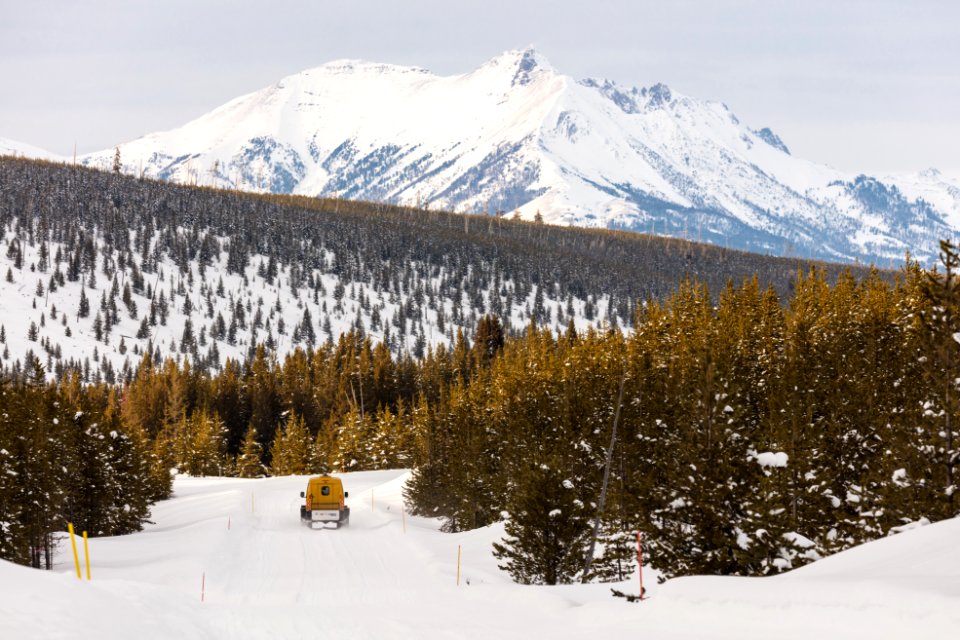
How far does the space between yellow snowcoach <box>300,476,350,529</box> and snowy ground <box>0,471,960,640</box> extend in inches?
268

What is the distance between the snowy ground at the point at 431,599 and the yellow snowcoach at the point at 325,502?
680 centimetres

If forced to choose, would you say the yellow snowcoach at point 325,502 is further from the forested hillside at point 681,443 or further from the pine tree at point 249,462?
the pine tree at point 249,462

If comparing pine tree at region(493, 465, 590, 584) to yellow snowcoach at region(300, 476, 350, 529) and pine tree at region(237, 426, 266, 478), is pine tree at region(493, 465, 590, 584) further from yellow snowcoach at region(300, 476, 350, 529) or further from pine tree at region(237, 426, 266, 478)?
pine tree at region(237, 426, 266, 478)

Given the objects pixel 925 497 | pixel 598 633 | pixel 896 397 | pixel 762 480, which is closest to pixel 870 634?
pixel 598 633

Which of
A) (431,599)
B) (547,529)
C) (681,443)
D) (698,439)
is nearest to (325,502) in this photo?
(547,529)

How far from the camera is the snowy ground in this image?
1248 cm

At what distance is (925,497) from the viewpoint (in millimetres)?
24656

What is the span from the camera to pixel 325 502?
43.2m

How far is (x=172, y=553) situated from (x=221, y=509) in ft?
58.8

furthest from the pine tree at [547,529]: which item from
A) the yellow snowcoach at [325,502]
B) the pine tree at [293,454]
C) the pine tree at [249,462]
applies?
the pine tree at [249,462]

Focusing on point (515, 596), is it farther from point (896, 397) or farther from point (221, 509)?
point (221, 509)

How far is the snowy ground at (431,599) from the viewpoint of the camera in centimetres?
1248

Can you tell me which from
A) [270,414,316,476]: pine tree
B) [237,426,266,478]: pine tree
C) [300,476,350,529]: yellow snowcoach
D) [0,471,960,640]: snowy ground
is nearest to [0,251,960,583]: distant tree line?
[0,471,960,640]: snowy ground

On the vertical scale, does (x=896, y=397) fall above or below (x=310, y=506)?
above
